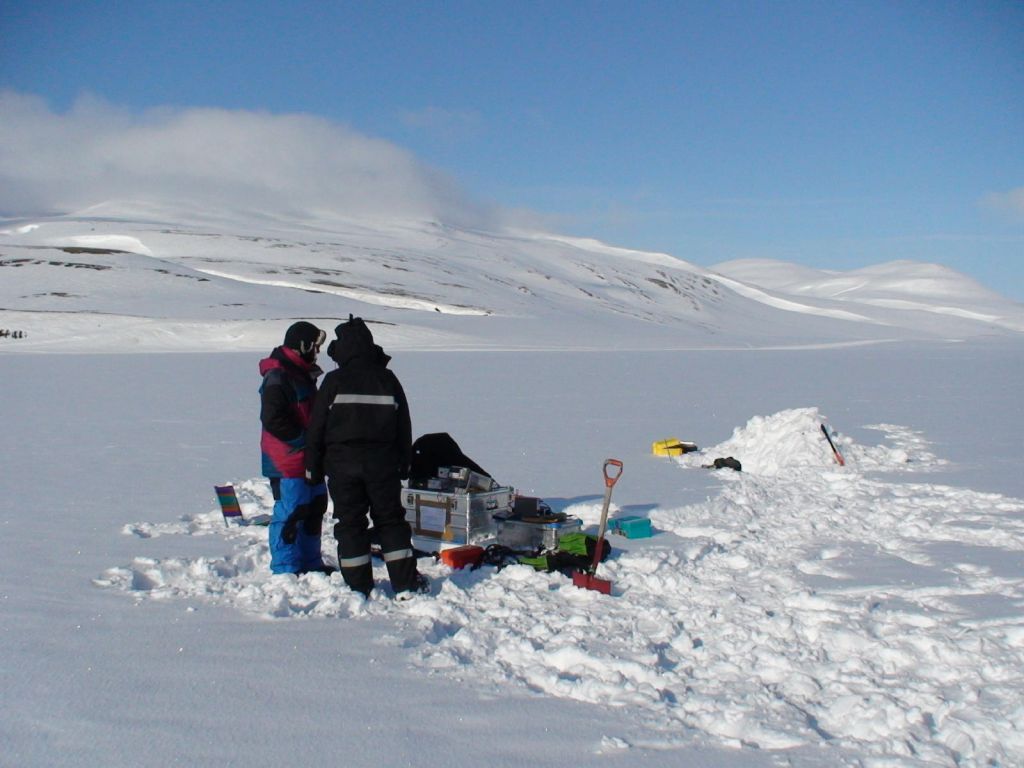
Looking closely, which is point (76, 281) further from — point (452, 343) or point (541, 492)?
point (541, 492)

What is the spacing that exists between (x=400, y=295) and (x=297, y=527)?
68.2 metres

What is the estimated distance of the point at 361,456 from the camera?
191 inches

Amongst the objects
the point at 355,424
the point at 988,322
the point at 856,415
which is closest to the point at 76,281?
the point at 856,415

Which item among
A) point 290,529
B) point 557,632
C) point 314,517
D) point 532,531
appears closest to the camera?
point 557,632

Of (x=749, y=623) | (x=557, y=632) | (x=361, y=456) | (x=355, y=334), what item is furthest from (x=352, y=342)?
(x=749, y=623)

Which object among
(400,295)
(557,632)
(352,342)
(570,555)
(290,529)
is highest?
(400,295)

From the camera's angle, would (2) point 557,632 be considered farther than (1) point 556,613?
No

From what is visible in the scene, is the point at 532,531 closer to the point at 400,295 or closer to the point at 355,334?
the point at 355,334

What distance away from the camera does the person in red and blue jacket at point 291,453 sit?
514cm

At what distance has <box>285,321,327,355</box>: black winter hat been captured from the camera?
17.4 feet

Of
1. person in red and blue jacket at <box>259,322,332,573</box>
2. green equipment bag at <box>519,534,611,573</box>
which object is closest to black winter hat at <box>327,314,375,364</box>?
person in red and blue jacket at <box>259,322,332,573</box>

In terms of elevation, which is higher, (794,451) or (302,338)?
(302,338)

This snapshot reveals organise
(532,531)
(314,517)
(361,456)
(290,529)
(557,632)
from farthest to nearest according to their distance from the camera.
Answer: (532,531) < (314,517) < (290,529) < (361,456) < (557,632)

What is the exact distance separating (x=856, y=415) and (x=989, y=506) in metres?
7.50
